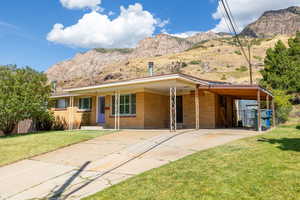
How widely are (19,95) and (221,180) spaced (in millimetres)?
14046

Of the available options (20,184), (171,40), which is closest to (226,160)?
(20,184)

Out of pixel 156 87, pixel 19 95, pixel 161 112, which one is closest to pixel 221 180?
A: pixel 156 87

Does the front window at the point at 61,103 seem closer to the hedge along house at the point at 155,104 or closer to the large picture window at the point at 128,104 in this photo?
the hedge along house at the point at 155,104

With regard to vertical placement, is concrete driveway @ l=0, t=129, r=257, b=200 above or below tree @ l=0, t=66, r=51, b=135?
below

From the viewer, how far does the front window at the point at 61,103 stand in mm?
19150

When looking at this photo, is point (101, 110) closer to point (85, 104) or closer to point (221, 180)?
point (85, 104)

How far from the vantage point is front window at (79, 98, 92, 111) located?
1783 cm

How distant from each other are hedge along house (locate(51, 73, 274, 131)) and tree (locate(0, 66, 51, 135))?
2312 mm

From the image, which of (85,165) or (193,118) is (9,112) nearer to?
(85,165)

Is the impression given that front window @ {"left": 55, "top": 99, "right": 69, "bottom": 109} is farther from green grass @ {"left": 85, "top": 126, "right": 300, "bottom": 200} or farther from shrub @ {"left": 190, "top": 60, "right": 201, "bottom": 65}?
shrub @ {"left": 190, "top": 60, "right": 201, "bottom": 65}

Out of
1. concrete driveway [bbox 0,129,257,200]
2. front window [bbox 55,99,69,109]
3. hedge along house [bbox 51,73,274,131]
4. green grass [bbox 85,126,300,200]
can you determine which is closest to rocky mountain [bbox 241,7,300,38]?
hedge along house [bbox 51,73,274,131]

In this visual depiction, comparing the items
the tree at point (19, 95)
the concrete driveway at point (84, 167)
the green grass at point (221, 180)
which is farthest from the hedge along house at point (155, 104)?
the green grass at point (221, 180)

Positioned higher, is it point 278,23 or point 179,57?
point 278,23

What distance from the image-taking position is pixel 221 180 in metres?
4.23
